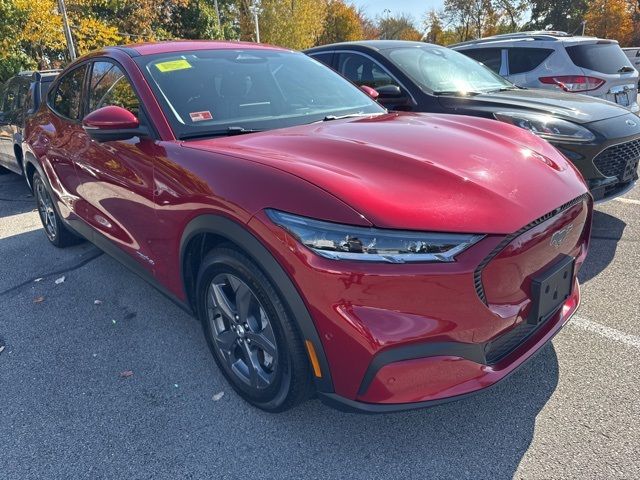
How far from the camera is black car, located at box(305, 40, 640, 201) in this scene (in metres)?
3.75

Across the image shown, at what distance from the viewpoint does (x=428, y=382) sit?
174 centimetres

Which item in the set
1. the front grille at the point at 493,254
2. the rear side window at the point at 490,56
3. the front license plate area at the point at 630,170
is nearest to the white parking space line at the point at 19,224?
the front grille at the point at 493,254

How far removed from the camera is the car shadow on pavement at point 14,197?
19.9ft

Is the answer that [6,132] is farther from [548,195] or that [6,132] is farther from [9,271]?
[548,195]

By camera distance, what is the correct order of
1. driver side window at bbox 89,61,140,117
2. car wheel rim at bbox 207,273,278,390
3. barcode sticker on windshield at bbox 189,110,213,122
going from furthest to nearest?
driver side window at bbox 89,61,140,117, barcode sticker on windshield at bbox 189,110,213,122, car wheel rim at bbox 207,273,278,390

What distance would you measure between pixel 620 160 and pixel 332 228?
318 cm

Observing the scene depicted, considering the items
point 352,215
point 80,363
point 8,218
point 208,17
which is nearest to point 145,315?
point 80,363

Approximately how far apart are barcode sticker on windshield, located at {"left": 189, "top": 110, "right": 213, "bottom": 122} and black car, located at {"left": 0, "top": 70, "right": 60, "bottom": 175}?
10.9 feet

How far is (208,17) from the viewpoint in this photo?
83.5 ft

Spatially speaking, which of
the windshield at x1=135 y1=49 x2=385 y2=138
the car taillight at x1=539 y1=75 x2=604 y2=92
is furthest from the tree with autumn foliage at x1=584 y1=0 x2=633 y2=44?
the windshield at x1=135 y1=49 x2=385 y2=138

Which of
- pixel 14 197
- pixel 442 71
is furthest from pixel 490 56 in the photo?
pixel 14 197

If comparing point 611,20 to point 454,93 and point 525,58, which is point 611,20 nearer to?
point 525,58

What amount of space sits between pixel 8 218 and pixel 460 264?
19.0 feet

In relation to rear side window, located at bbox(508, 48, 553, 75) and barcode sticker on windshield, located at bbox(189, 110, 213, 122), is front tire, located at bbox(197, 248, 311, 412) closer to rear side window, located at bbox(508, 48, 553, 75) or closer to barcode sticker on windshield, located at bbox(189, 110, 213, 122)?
barcode sticker on windshield, located at bbox(189, 110, 213, 122)
